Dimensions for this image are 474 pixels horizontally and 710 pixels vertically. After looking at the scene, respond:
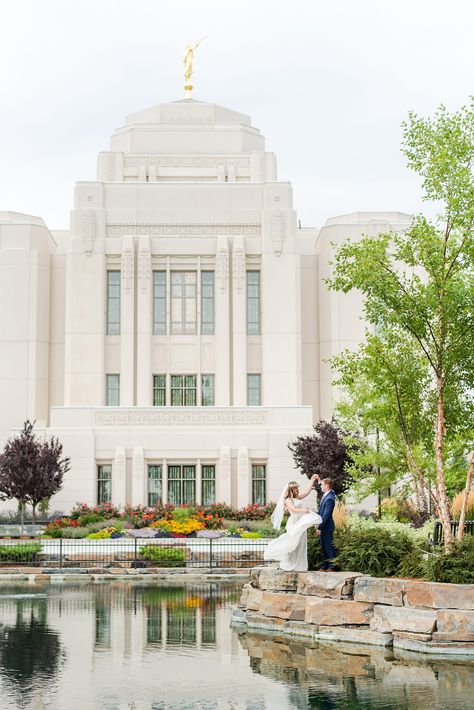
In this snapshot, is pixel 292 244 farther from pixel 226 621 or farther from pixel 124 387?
pixel 226 621

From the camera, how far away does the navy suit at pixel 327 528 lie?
677 inches

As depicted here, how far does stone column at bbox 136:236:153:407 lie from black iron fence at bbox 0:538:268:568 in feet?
57.5

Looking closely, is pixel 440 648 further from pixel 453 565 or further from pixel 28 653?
pixel 28 653

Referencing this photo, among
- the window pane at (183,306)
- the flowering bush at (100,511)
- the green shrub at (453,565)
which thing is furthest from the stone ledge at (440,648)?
the window pane at (183,306)

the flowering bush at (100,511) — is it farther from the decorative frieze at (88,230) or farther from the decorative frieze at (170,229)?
the decorative frieze at (170,229)

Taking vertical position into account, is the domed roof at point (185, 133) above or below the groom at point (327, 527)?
above

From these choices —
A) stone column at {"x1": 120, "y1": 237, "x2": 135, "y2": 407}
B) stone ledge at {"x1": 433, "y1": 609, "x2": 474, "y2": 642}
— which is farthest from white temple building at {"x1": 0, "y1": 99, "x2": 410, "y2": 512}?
stone ledge at {"x1": 433, "y1": 609, "x2": 474, "y2": 642}

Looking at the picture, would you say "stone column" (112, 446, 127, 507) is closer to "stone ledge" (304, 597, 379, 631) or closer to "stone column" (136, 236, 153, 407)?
"stone column" (136, 236, 153, 407)

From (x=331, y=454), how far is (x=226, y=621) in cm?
2105

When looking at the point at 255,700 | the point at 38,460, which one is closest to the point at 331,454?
the point at 38,460

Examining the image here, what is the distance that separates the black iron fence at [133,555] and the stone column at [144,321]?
57.5ft

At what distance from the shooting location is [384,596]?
15203 mm

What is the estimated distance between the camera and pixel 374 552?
16.5 metres

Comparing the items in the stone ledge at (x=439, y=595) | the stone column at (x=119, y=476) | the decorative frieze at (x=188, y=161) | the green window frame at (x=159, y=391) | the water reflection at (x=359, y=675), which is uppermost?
the decorative frieze at (x=188, y=161)
